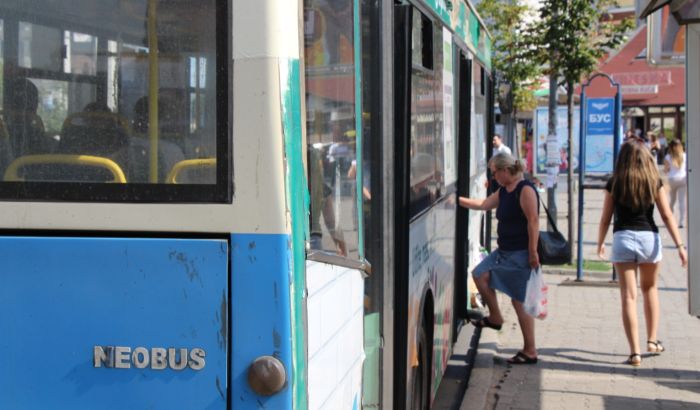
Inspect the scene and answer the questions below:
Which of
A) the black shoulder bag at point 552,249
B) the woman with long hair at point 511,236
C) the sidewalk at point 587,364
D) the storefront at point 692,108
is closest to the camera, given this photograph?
the storefront at point 692,108

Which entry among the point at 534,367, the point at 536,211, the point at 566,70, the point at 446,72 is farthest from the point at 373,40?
the point at 566,70

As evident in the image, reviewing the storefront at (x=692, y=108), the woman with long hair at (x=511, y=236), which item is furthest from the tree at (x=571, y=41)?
the storefront at (x=692, y=108)

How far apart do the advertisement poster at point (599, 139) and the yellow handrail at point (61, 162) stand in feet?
36.3

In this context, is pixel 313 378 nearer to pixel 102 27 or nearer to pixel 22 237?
pixel 22 237

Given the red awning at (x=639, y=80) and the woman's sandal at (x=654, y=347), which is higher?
the red awning at (x=639, y=80)

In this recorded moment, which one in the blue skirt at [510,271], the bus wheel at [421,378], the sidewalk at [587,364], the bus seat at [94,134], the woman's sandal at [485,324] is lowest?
the sidewalk at [587,364]

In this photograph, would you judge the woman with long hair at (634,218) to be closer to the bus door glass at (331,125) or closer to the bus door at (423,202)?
the bus door at (423,202)

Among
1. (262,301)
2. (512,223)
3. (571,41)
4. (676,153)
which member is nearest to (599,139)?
(571,41)

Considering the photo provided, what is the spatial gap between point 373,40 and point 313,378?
156cm

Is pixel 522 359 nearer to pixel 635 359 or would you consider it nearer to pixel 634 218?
pixel 635 359

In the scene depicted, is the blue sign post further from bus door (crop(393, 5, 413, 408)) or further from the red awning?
the red awning

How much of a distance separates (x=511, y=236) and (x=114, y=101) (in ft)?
17.8

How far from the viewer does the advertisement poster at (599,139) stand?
43.7ft

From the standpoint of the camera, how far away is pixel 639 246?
7824 millimetres
